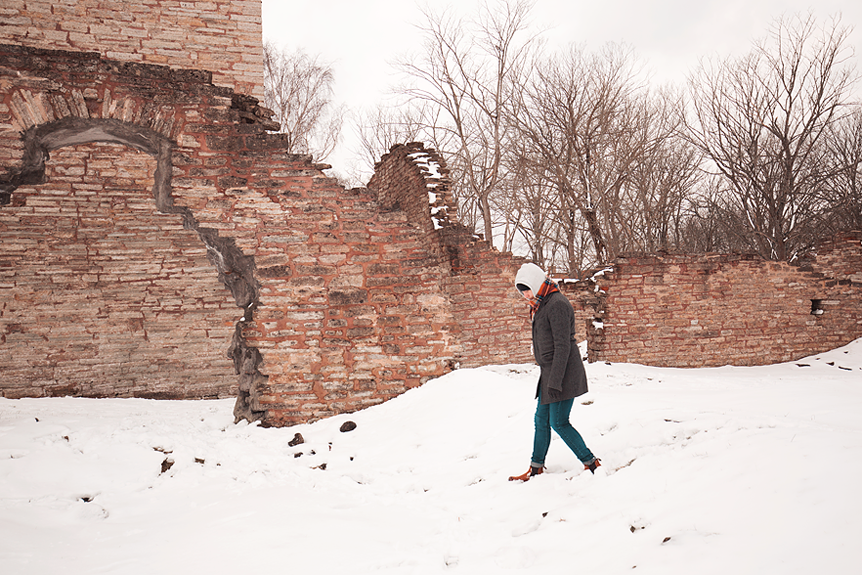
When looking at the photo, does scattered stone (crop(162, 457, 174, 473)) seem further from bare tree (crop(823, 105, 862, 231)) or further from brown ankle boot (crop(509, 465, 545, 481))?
bare tree (crop(823, 105, 862, 231))

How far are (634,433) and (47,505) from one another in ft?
13.4

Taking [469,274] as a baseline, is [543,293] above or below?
below

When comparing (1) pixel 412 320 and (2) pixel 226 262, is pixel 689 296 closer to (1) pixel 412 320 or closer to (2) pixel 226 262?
(1) pixel 412 320

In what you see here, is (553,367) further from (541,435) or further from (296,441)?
(296,441)

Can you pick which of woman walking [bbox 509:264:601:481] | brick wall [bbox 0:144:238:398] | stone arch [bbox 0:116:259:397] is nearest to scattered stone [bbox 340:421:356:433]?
stone arch [bbox 0:116:259:397]

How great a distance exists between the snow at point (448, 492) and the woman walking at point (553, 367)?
0.52 ft

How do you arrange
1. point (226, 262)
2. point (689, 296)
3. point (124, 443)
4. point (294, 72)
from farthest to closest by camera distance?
point (294, 72)
point (689, 296)
point (226, 262)
point (124, 443)

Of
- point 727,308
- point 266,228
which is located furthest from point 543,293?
point 727,308

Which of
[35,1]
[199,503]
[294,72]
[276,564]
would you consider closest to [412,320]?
[199,503]

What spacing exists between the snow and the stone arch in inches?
59.2

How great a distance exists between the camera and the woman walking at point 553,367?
3281 millimetres

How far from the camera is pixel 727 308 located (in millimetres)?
9859

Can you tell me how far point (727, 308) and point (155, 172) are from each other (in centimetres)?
991

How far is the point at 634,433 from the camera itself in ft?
12.2
